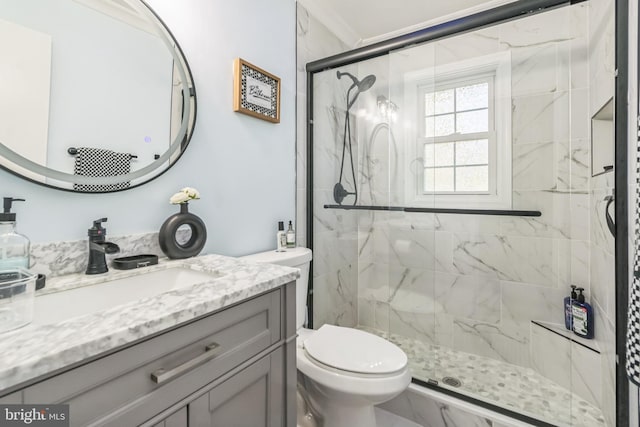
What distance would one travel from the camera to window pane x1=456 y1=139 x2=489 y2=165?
2.02 metres

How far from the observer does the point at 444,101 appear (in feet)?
6.59

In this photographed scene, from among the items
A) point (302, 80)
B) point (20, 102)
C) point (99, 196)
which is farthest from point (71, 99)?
point (302, 80)

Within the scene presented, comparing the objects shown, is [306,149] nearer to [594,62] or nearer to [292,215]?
[292,215]

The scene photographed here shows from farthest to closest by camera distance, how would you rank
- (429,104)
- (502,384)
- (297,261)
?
(429,104) → (502,384) → (297,261)

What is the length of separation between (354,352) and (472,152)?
153cm

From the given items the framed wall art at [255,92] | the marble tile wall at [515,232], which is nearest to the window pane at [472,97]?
the marble tile wall at [515,232]

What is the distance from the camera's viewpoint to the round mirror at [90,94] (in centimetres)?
86

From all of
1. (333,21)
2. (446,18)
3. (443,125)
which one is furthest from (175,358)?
(446,18)

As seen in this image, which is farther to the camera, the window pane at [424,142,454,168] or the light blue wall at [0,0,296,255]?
the window pane at [424,142,454,168]

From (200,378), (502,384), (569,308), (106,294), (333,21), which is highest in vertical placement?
(333,21)

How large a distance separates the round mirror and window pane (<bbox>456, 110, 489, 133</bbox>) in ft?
5.51

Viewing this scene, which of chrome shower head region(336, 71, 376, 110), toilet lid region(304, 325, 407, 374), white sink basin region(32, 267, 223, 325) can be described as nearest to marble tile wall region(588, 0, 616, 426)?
toilet lid region(304, 325, 407, 374)

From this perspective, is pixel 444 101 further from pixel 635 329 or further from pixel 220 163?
pixel 635 329

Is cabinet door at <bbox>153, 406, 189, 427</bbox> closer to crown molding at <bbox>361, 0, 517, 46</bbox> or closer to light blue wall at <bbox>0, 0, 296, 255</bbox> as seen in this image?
light blue wall at <bbox>0, 0, 296, 255</bbox>
